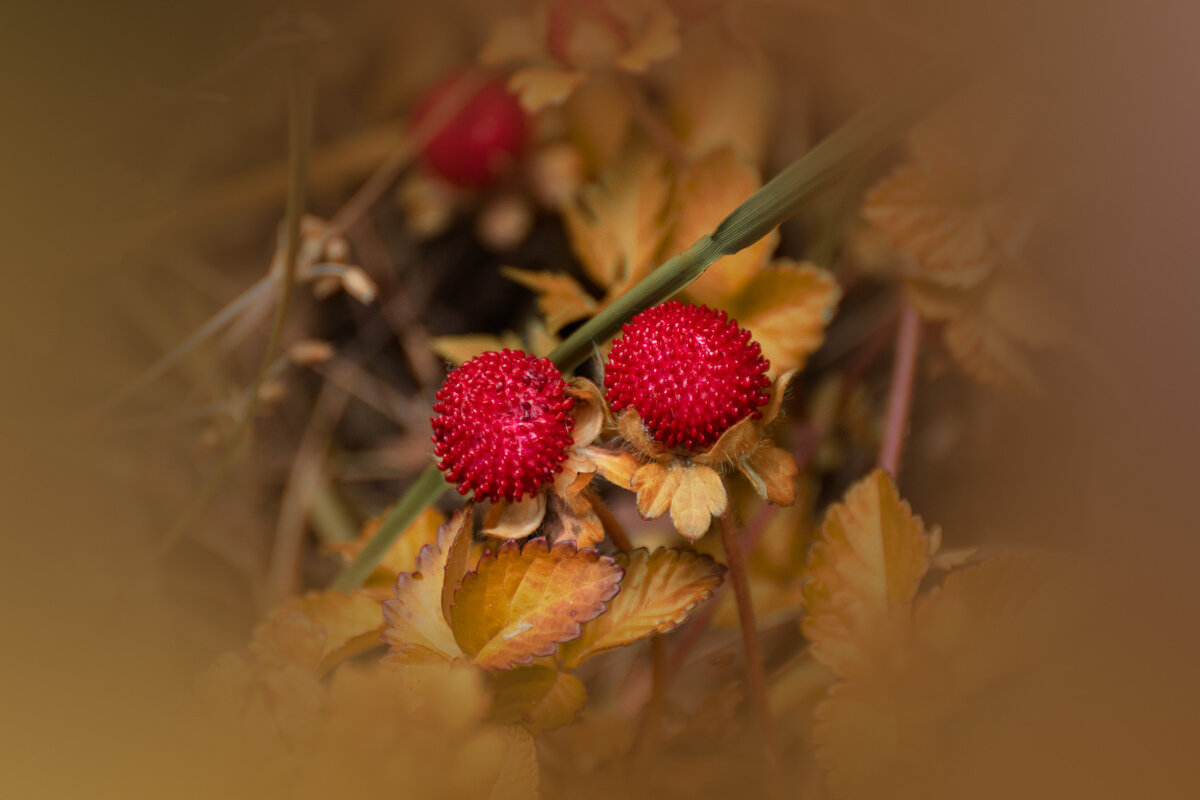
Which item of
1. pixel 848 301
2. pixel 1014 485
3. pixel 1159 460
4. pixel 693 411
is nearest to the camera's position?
pixel 693 411

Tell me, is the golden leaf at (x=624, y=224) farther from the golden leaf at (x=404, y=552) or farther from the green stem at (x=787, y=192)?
the golden leaf at (x=404, y=552)

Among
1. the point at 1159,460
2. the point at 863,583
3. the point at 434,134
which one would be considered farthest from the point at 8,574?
the point at 1159,460

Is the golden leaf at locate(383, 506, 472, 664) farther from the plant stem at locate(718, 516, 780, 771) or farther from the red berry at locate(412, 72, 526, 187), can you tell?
the red berry at locate(412, 72, 526, 187)

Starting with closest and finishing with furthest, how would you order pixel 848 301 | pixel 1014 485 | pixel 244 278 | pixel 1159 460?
pixel 1159 460
pixel 1014 485
pixel 848 301
pixel 244 278

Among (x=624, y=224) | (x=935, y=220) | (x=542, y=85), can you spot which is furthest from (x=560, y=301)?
(x=935, y=220)

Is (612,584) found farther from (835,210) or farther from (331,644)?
(835,210)

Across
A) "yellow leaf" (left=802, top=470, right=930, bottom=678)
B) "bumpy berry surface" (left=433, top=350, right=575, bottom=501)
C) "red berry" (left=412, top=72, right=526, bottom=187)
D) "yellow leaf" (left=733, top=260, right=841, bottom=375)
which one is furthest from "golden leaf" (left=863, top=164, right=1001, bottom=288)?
"red berry" (left=412, top=72, right=526, bottom=187)

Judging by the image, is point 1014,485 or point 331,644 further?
point 1014,485
